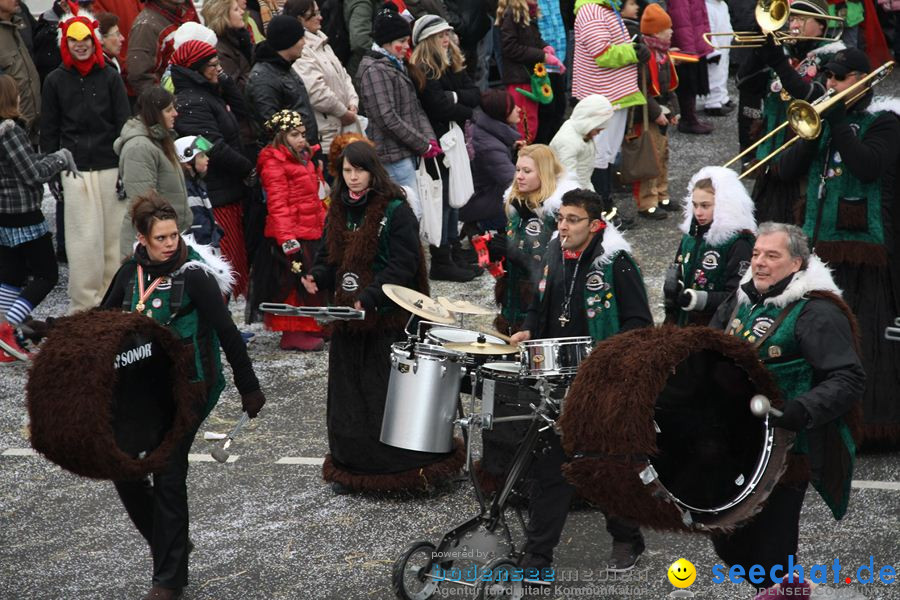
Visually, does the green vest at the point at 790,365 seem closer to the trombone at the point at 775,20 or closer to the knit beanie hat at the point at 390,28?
the trombone at the point at 775,20

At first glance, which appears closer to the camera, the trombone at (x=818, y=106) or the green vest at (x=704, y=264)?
the green vest at (x=704, y=264)

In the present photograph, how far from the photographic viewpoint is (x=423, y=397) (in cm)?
611

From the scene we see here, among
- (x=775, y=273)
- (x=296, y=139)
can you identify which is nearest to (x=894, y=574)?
(x=775, y=273)

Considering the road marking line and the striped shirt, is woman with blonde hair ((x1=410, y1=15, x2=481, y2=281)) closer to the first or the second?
the striped shirt

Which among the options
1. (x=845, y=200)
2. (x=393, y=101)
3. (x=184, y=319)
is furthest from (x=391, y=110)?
(x=184, y=319)

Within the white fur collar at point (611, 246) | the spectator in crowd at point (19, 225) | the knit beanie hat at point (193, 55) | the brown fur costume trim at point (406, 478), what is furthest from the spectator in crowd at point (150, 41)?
the white fur collar at point (611, 246)

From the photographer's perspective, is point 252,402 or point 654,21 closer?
point 252,402

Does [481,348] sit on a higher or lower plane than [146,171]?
lower

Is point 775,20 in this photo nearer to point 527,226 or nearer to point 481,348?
point 527,226

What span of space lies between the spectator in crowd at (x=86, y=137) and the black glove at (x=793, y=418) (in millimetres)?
6077

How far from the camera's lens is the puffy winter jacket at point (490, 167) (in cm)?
1076

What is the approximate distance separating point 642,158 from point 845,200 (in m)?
4.69

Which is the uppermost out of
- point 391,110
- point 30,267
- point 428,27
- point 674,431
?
point 428,27

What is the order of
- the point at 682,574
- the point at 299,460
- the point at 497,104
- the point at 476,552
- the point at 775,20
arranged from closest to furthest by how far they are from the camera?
1. the point at 476,552
2. the point at 682,574
3. the point at 299,460
4. the point at 775,20
5. the point at 497,104
